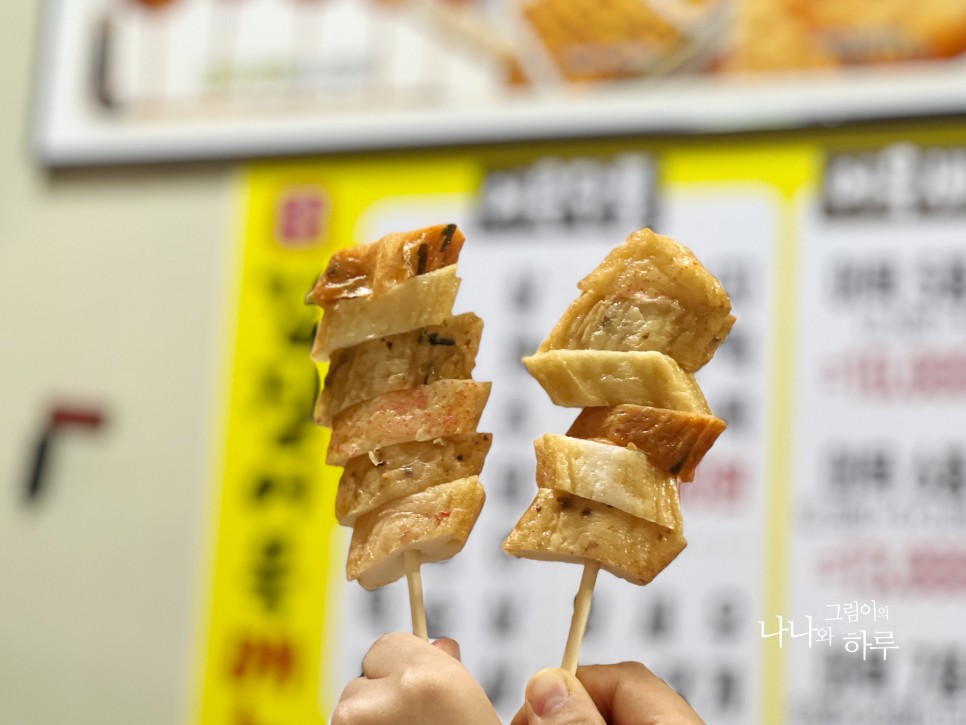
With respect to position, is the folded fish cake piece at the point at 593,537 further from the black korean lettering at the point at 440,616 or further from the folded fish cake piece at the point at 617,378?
the black korean lettering at the point at 440,616

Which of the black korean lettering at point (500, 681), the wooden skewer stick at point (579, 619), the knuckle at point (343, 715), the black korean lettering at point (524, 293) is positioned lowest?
the black korean lettering at point (500, 681)

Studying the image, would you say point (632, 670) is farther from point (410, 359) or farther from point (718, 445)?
point (718, 445)

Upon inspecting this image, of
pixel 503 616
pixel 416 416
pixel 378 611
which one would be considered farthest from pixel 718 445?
pixel 416 416

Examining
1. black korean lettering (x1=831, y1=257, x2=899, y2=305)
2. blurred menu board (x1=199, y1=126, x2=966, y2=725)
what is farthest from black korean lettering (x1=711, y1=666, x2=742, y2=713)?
black korean lettering (x1=831, y1=257, x2=899, y2=305)

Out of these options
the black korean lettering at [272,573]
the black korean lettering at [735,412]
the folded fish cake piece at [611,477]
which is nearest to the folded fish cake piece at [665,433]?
the folded fish cake piece at [611,477]

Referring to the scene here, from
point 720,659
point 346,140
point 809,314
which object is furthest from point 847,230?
point 346,140

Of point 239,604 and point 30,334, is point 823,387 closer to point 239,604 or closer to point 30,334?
point 239,604
